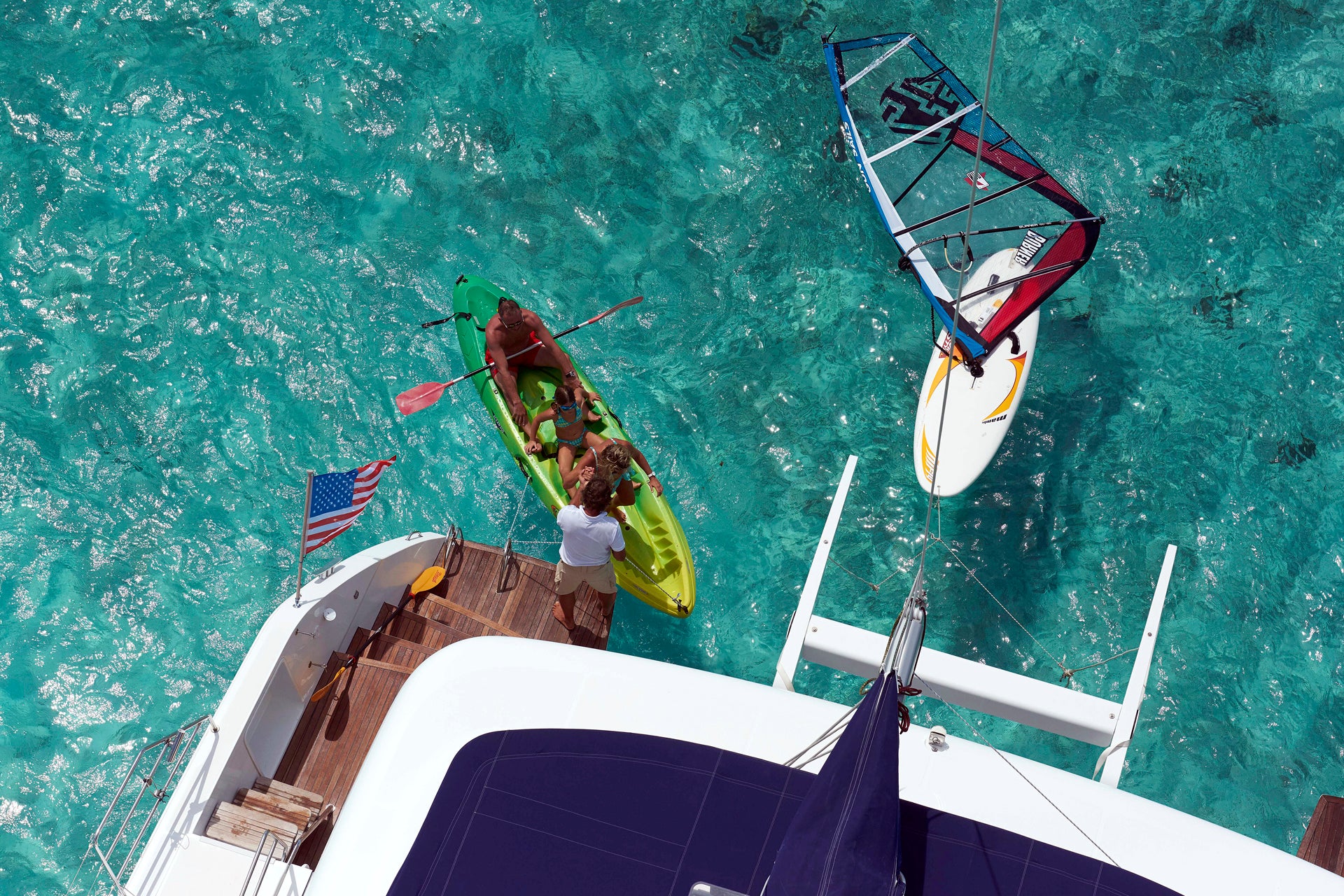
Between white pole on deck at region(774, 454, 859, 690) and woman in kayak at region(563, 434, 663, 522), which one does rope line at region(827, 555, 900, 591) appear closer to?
woman in kayak at region(563, 434, 663, 522)

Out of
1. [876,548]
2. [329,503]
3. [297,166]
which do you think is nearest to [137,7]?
[297,166]

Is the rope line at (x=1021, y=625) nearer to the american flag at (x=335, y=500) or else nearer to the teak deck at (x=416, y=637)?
the teak deck at (x=416, y=637)

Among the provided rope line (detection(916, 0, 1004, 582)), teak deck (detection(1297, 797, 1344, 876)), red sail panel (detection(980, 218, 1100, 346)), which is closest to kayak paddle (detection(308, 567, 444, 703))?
rope line (detection(916, 0, 1004, 582))

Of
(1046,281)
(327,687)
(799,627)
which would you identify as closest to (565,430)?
(327,687)

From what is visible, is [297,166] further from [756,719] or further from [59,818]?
[756,719]

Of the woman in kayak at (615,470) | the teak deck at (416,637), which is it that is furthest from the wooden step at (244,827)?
the woman in kayak at (615,470)
